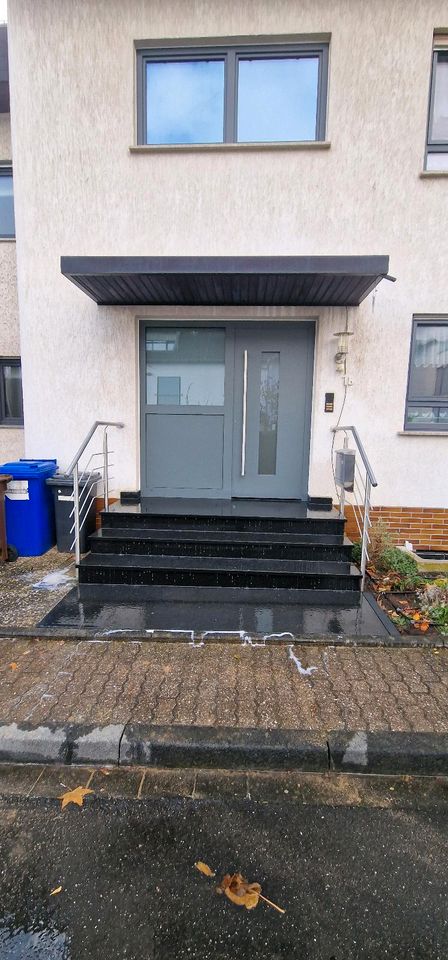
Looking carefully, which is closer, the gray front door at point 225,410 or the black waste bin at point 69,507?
the black waste bin at point 69,507

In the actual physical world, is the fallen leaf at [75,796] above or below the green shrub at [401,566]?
below

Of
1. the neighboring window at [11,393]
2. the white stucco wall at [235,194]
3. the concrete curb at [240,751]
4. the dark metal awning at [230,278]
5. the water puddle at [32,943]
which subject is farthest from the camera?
the neighboring window at [11,393]

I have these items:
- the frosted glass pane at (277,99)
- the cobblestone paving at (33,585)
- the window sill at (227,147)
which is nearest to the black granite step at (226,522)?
the cobblestone paving at (33,585)

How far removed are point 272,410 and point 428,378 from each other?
1900mm

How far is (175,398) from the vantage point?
5.61 metres

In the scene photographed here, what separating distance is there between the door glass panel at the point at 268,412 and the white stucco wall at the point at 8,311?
363cm

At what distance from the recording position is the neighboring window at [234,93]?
495 cm

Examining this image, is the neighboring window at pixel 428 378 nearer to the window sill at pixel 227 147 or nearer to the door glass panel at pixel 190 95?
the window sill at pixel 227 147

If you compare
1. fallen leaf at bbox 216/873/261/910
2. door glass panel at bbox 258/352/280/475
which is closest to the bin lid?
door glass panel at bbox 258/352/280/475

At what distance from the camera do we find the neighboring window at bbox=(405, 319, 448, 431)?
17.2 feet

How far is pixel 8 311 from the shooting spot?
6531mm

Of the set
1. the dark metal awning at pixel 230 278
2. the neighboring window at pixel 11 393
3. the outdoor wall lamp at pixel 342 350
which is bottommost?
the neighboring window at pixel 11 393

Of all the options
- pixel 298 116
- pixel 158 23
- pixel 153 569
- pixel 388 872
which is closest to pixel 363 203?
pixel 298 116

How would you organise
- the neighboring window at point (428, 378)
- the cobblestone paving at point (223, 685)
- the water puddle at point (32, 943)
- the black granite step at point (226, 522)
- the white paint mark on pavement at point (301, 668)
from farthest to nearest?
1. the neighboring window at point (428, 378)
2. the black granite step at point (226, 522)
3. the white paint mark on pavement at point (301, 668)
4. the cobblestone paving at point (223, 685)
5. the water puddle at point (32, 943)
